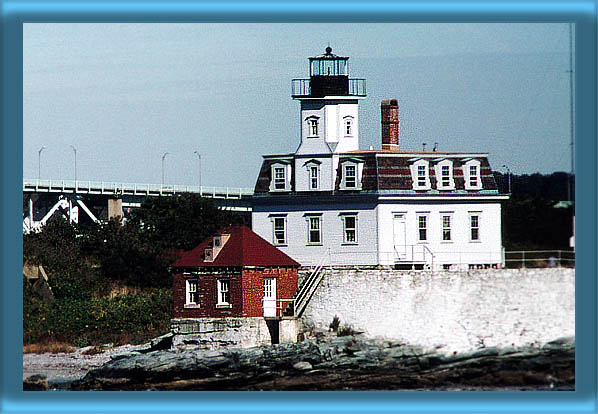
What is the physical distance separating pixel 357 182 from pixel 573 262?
4743 mm

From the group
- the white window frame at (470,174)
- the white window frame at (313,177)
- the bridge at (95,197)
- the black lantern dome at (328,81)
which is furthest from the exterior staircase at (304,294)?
the black lantern dome at (328,81)

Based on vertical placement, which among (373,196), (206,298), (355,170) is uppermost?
(355,170)

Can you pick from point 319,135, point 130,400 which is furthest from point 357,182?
point 130,400

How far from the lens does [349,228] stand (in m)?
32.3

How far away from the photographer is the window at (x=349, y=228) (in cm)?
3228

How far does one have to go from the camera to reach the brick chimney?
1254 inches

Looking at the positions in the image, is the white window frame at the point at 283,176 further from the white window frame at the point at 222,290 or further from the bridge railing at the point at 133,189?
the white window frame at the point at 222,290

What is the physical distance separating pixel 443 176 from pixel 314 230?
2878 mm

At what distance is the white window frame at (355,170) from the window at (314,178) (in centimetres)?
50

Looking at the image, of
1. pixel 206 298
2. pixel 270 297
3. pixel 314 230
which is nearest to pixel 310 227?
pixel 314 230

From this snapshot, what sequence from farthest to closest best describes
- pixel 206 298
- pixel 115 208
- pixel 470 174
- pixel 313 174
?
pixel 115 208
pixel 313 174
pixel 470 174
pixel 206 298

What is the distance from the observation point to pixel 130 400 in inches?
1185

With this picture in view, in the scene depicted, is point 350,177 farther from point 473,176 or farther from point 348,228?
point 473,176

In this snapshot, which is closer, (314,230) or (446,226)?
(446,226)
